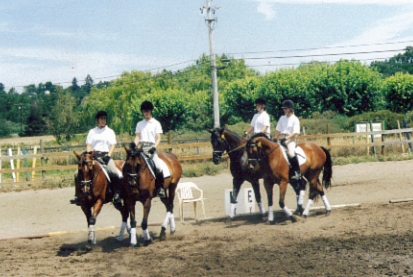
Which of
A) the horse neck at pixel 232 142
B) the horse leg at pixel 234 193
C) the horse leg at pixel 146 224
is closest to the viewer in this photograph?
the horse leg at pixel 146 224

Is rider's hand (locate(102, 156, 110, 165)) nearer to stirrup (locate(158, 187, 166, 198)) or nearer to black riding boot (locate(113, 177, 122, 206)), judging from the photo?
black riding boot (locate(113, 177, 122, 206))

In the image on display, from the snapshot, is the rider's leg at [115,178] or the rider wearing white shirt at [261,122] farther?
the rider wearing white shirt at [261,122]

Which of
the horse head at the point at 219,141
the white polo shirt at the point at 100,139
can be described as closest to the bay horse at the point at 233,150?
the horse head at the point at 219,141

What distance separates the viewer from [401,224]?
9.85 metres

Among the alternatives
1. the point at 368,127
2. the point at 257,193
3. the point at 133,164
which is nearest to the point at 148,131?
the point at 133,164

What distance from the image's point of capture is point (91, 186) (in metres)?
9.49

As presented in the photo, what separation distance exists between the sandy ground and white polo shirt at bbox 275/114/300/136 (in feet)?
6.08

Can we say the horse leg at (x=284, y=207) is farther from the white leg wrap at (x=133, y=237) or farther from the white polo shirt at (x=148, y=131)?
the white leg wrap at (x=133, y=237)

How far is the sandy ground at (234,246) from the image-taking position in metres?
7.37

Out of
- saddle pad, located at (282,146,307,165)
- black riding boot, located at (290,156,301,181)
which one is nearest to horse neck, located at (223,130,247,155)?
black riding boot, located at (290,156,301,181)

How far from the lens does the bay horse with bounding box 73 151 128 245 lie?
9.31 metres

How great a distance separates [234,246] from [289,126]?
3.58 m

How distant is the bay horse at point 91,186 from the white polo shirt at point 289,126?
402 centimetres

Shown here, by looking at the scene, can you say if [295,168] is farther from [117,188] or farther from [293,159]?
[117,188]
